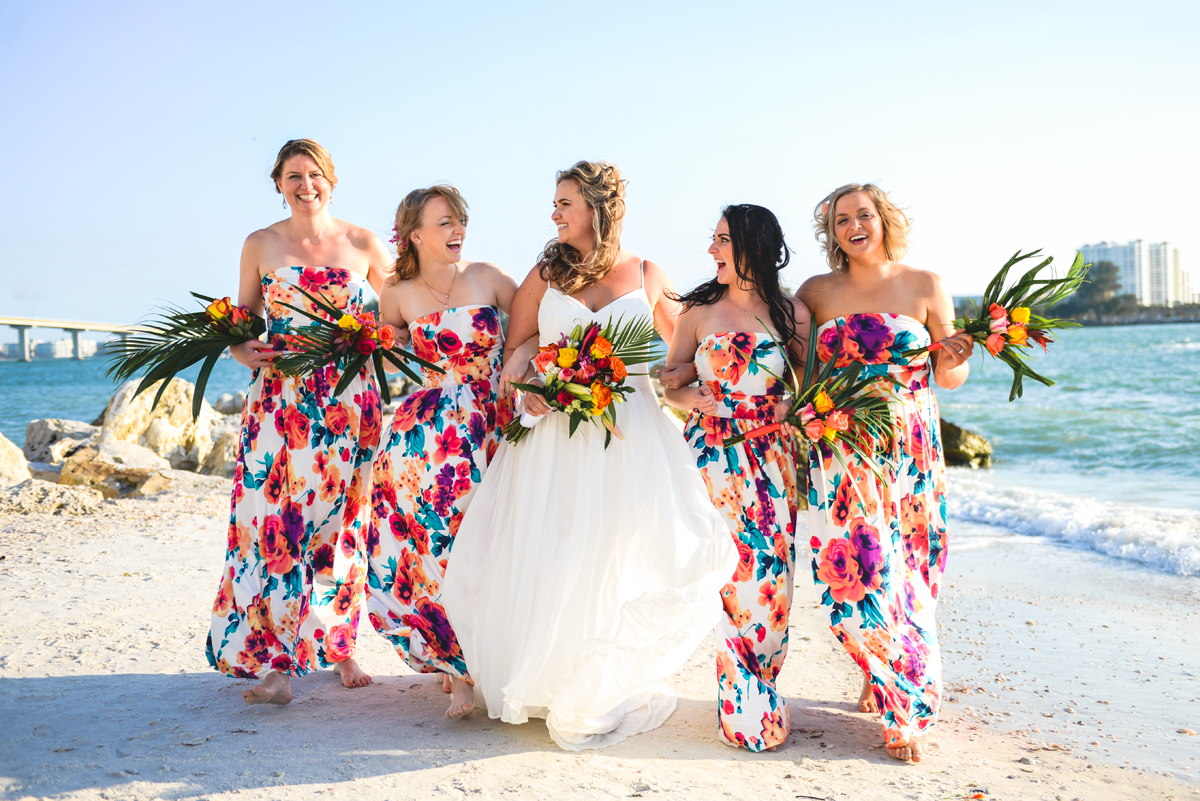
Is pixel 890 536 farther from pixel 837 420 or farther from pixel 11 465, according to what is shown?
pixel 11 465

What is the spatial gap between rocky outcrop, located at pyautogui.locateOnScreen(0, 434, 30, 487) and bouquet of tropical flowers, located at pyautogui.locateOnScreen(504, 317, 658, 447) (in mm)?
10345

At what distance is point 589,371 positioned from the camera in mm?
4152

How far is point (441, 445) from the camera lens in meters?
4.54

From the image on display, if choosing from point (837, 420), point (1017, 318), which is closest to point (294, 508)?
point (837, 420)

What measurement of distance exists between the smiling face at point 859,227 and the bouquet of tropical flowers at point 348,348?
216cm

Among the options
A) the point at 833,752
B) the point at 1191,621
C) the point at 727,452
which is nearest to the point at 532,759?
the point at 833,752

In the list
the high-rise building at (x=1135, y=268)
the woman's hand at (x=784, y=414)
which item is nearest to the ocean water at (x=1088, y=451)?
the woman's hand at (x=784, y=414)

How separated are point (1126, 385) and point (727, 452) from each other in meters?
33.4

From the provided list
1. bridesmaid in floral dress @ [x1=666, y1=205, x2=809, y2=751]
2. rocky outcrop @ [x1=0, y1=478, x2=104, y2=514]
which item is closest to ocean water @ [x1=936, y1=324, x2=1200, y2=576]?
bridesmaid in floral dress @ [x1=666, y1=205, x2=809, y2=751]

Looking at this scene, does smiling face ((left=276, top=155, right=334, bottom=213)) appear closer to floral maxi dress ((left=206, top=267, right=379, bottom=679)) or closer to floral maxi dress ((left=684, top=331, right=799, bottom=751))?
floral maxi dress ((left=206, top=267, right=379, bottom=679))

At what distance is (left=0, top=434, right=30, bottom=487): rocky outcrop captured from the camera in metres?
11.7

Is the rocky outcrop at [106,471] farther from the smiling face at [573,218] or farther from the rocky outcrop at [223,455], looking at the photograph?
the smiling face at [573,218]

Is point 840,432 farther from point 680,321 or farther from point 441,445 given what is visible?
point 441,445

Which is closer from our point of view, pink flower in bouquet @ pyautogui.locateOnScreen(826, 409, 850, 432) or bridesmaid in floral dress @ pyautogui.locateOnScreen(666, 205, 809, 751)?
pink flower in bouquet @ pyautogui.locateOnScreen(826, 409, 850, 432)
